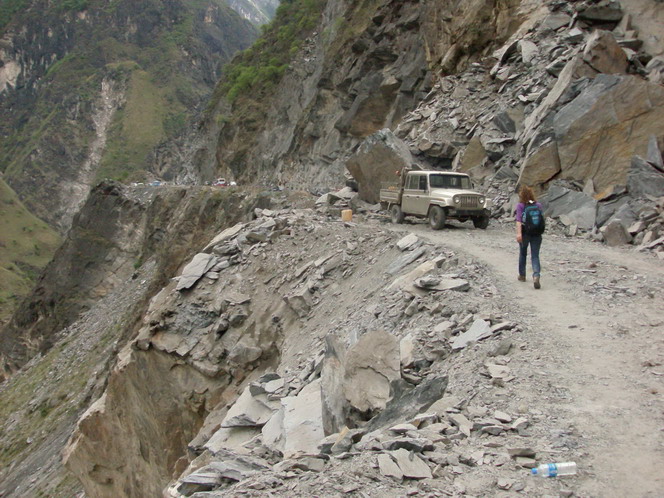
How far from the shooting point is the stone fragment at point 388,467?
412cm

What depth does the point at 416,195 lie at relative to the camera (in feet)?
52.1

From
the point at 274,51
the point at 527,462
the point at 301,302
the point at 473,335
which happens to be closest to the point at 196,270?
the point at 301,302

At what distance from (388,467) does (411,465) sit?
177 millimetres

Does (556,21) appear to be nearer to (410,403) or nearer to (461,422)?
(410,403)

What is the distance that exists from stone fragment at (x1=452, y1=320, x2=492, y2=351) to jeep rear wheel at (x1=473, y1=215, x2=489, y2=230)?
867 cm

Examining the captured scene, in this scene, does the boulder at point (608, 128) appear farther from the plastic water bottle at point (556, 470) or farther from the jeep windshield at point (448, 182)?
the plastic water bottle at point (556, 470)

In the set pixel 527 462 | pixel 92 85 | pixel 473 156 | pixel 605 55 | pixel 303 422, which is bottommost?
pixel 303 422

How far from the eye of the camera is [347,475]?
13.8 feet

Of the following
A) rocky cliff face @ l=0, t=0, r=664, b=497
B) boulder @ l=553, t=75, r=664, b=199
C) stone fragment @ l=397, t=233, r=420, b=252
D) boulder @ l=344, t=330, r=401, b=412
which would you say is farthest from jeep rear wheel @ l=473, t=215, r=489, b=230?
boulder @ l=344, t=330, r=401, b=412

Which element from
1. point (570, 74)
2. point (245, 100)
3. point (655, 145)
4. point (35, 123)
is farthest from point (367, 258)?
point (35, 123)

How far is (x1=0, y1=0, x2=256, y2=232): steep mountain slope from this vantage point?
13638cm

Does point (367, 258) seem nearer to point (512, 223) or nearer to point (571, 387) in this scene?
point (512, 223)

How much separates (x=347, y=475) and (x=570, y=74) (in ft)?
49.3

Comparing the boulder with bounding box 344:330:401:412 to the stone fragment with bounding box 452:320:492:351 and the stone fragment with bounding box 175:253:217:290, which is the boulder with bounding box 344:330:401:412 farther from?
the stone fragment with bounding box 175:253:217:290
